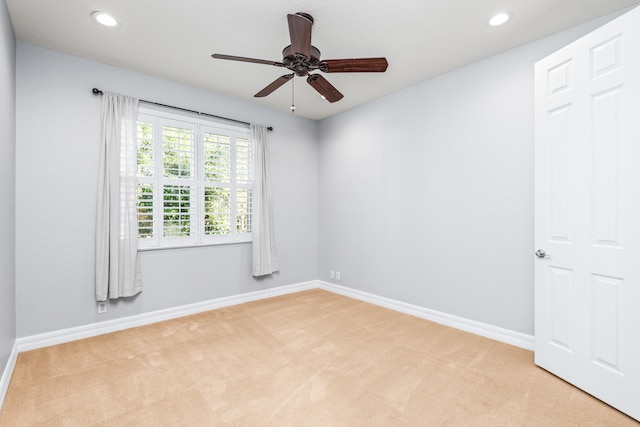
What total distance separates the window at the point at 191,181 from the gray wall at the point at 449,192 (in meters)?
1.59

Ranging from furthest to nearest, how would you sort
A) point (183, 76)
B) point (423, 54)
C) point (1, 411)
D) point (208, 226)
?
point (208, 226), point (183, 76), point (423, 54), point (1, 411)

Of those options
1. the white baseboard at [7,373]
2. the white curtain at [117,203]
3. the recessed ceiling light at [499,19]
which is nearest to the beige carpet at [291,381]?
the white baseboard at [7,373]

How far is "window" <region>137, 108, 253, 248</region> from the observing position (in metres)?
3.41

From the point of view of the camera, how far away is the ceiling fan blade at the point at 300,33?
1966 mm

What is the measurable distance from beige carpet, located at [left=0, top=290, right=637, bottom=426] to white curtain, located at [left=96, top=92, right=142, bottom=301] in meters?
0.58

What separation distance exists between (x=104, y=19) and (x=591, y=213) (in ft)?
13.3

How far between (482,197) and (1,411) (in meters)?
4.19

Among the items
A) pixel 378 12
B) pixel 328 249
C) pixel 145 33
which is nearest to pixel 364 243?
pixel 328 249

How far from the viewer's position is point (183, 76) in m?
3.44

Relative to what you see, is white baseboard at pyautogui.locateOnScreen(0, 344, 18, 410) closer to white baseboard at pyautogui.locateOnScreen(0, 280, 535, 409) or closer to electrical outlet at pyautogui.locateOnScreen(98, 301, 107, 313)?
white baseboard at pyautogui.locateOnScreen(0, 280, 535, 409)

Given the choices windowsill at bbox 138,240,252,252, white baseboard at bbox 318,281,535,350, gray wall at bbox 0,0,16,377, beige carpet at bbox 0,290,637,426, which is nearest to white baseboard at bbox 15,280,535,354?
white baseboard at bbox 318,281,535,350

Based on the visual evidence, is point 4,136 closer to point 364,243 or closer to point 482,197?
point 364,243

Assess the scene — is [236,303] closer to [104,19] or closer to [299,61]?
[299,61]

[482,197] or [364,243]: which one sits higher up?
[482,197]
